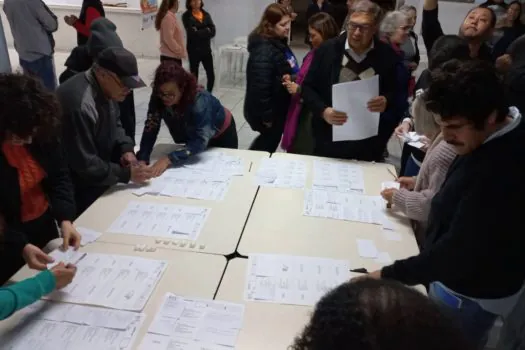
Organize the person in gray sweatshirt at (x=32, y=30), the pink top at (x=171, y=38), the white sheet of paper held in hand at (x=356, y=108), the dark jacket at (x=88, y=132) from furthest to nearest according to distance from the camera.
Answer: the pink top at (x=171, y=38) < the person in gray sweatshirt at (x=32, y=30) < the white sheet of paper held in hand at (x=356, y=108) < the dark jacket at (x=88, y=132)

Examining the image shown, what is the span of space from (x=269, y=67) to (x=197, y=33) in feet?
9.14

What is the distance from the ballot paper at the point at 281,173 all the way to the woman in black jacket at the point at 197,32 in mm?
3109

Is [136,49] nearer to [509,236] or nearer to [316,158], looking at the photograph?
[316,158]

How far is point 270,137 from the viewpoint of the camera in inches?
132

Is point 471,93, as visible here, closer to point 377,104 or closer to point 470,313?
point 470,313

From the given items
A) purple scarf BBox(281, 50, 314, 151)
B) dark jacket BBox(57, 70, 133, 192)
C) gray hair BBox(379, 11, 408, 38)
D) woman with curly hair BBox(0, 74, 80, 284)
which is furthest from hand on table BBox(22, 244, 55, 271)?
gray hair BBox(379, 11, 408, 38)

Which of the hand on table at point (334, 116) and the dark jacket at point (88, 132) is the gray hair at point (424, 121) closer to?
the hand on table at point (334, 116)

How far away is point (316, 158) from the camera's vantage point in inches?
103

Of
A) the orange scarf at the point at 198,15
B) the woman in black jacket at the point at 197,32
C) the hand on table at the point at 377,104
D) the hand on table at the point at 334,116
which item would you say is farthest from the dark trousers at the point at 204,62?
the hand on table at the point at 377,104

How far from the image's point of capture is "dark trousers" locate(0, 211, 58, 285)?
158 centimetres

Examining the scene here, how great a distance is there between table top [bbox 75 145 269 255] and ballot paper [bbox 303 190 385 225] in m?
0.29

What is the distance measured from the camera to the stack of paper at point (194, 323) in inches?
49.9

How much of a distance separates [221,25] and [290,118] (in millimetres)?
4545

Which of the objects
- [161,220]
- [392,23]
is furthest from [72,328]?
[392,23]
